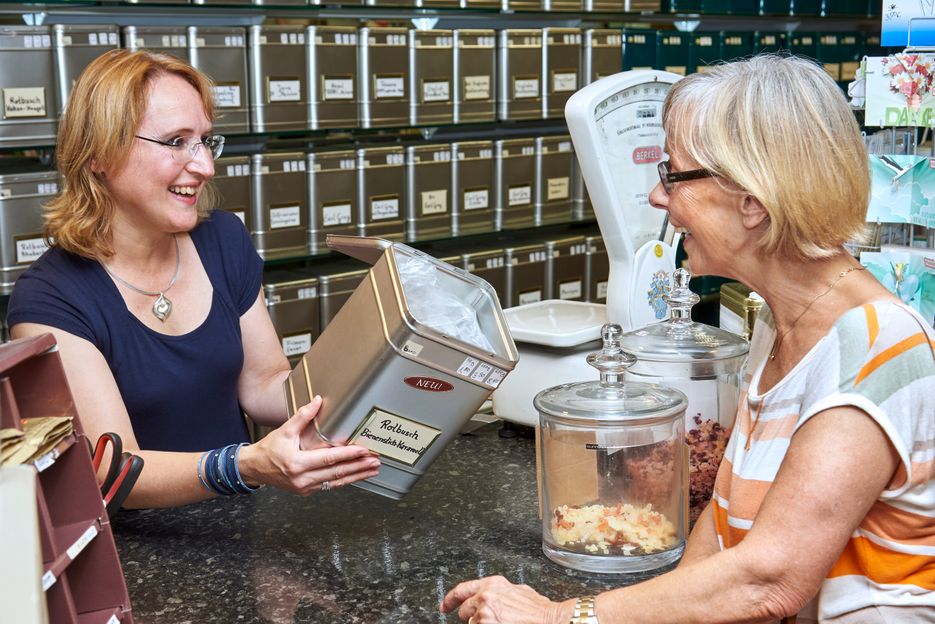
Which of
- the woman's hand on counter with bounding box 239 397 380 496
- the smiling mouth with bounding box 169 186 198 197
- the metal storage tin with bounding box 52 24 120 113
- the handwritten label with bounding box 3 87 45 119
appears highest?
the metal storage tin with bounding box 52 24 120 113

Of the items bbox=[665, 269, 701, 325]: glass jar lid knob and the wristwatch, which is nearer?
the wristwatch

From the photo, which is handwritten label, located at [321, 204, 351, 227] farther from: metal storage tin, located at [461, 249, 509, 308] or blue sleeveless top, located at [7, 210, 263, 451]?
blue sleeveless top, located at [7, 210, 263, 451]

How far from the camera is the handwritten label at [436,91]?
11.5ft

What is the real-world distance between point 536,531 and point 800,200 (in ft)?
1.98

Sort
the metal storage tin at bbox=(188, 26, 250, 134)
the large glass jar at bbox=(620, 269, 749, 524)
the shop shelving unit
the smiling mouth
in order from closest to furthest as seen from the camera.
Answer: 1. the shop shelving unit
2. the large glass jar at bbox=(620, 269, 749, 524)
3. the smiling mouth
4. the metal storage tin at bbox=(188, 26, 250, 134)

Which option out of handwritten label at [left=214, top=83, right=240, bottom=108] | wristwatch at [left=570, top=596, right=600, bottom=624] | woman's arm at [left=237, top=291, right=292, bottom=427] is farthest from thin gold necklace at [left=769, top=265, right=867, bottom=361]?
handwritten label at [left=214, top=83, right=240, bottom=108]

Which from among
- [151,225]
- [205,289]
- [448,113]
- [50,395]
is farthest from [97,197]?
[448,113]

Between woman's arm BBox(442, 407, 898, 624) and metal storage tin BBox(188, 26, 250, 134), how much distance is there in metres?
2.23

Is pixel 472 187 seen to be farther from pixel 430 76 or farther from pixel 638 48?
pixel 638 48

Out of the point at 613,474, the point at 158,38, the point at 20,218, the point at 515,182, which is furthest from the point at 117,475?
the point at 515,182

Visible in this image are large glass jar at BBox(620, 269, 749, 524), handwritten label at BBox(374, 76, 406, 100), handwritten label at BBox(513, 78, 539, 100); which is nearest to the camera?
large glass jar at BBox(620, 269, 749, 524)

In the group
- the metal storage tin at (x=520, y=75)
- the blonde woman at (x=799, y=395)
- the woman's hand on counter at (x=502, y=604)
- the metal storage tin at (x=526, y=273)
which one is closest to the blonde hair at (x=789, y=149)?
the blonde woman at (x=799, y=395)

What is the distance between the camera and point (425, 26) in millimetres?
3729

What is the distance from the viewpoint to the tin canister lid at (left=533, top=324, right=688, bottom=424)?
134 centimetres
